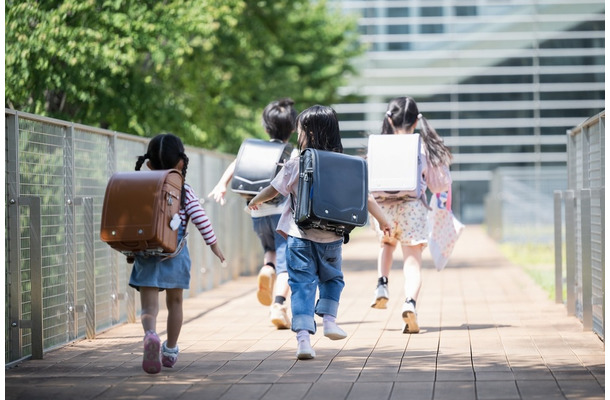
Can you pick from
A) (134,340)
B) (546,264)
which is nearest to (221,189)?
(134,340)

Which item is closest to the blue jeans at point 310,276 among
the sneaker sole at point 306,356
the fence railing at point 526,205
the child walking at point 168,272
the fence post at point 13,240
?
the sneaker sole at point 306,356

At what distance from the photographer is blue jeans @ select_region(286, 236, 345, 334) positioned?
7156 mm

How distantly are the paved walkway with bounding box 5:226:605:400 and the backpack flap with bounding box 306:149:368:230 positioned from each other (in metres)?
0.90

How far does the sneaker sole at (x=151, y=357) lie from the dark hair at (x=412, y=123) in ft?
10.7

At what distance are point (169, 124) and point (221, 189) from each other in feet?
23.2

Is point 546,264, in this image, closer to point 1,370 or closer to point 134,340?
point 134,340

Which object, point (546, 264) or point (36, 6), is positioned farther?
point (546, 264)

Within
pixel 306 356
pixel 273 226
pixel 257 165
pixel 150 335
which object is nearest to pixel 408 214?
pixel 273 226

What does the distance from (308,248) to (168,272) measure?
3.02 ft

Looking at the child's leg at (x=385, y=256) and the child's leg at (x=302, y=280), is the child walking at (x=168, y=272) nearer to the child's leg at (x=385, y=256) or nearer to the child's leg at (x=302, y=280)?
the child's leg at (x=302, y=280)

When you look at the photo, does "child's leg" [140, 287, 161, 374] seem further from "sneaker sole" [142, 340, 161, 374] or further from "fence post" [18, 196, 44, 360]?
"fence post" [18, 196, 44, 360]

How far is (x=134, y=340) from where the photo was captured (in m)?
8.49

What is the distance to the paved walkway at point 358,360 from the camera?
5.95 meters

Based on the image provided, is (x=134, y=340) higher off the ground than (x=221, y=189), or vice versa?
(x=221, y=189)
